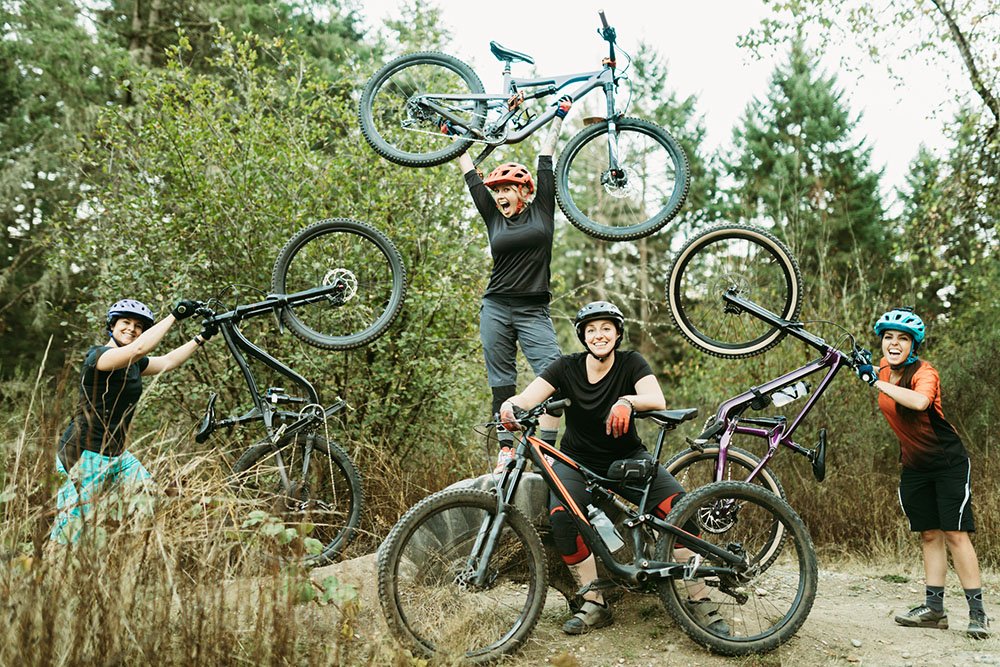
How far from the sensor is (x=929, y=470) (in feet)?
15.8

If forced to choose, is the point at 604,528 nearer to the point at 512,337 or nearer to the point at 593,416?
the point at 593,416

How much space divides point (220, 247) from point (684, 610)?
499cm

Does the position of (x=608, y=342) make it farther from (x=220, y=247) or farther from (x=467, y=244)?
(x=220, y=247)

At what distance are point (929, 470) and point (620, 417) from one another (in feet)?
7.14

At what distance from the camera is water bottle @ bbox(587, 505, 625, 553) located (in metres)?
4.11

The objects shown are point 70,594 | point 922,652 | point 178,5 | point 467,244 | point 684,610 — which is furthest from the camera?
point 178,5

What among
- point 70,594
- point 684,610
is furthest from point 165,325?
point 684,610

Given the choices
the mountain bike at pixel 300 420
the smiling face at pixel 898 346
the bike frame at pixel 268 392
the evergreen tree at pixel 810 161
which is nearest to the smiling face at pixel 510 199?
the mountain bike at pixel 300 420

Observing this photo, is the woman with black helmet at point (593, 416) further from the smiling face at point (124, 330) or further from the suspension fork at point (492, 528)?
the smiling face at point (124, 330)

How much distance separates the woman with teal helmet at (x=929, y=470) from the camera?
471 cm

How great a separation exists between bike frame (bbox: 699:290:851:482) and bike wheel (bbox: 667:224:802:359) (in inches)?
3.2

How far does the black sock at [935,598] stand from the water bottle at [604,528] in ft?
7.15

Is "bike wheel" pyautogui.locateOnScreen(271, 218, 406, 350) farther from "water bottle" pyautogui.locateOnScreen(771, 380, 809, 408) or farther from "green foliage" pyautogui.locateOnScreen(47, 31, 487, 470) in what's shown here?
"water bottle" pyautogui.locateOnScreen(771, 380, 809, 408)

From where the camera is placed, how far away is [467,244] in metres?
7.58
